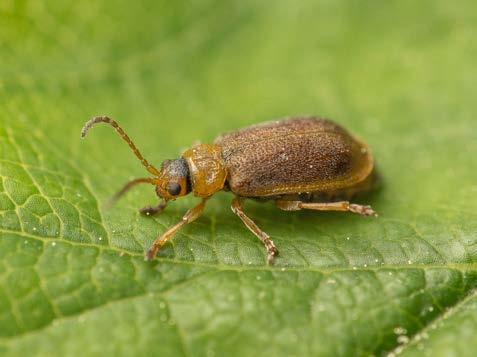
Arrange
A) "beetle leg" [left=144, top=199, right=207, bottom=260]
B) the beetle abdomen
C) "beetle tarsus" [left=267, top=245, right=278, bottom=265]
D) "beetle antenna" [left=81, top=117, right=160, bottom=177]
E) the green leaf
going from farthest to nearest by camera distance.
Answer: the beetle abdomen < "beetle antenna" [left=81, top=117, right=160, bottom=177] < "beetle tarsus" [left=267, top=245, right=278, bottom=265] < "beetle leg" [left=144, top=199, right=207, bottom=260] < the green leaf

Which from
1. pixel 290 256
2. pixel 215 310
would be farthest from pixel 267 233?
pixel 215 310

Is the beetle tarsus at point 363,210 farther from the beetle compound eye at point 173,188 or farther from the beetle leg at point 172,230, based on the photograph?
the beetle compound eye at point 173,188

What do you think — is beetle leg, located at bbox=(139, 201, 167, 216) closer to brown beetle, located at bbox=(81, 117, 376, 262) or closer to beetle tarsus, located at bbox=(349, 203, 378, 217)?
brown beetle, located at bbox=(81, 117, 376, 262)

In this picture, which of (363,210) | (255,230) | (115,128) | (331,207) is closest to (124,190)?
(115,128)

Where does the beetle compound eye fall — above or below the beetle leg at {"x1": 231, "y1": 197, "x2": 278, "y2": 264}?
above

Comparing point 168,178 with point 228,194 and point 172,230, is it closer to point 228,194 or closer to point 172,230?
point 172,230

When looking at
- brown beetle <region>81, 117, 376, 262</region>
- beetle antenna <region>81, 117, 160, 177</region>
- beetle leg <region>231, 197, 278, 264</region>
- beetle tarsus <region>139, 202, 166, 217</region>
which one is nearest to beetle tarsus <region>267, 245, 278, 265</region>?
beetle leg <region>231, 197, 278, 264</region>
